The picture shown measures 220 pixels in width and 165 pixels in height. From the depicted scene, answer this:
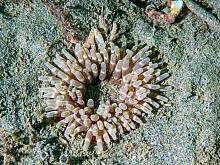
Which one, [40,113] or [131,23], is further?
[131,23]

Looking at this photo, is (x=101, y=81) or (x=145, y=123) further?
(x=101, y=81)

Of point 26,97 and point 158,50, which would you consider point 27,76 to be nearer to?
point 26,97

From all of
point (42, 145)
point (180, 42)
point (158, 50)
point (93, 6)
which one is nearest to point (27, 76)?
point (42, 145)

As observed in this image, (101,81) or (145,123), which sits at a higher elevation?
(101,81)
